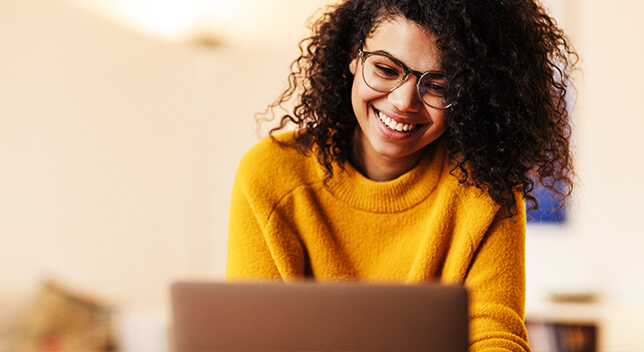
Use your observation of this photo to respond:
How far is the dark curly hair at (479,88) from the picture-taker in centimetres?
115

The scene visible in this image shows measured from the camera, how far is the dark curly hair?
1.15m

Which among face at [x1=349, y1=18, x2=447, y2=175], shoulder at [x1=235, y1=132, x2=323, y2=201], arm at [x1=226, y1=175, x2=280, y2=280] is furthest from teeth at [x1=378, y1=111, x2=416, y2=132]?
arm at [x1=226, y1=175, x2=280, y2=280]

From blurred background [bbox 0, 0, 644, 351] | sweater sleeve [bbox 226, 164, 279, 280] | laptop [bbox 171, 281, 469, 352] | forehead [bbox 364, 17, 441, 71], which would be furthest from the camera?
blurred background [bbox 0, 0, 644, 351]

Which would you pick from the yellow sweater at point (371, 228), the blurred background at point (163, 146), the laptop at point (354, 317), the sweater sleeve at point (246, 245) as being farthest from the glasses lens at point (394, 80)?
the blurred background at point (163, 146)

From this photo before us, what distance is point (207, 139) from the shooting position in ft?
9.75

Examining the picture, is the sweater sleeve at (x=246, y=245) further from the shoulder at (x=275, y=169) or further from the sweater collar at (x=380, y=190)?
the sweater collar at (x=380, y=190)

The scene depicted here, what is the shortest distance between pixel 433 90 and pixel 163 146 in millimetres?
2019

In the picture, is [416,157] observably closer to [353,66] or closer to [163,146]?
[353,66]

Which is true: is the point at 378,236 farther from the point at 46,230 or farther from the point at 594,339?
the point at 46,230

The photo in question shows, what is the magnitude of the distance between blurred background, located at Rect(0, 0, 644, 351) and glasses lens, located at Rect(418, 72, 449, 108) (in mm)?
1604

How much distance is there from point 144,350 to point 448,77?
1821mm

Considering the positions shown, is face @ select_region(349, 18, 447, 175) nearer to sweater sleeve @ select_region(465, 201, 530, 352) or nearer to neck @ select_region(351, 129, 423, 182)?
neck @ select_region(351, 129, 423, 182)

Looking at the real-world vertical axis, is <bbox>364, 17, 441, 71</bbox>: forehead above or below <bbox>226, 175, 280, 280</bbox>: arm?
above

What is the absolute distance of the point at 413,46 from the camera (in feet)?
3.71
